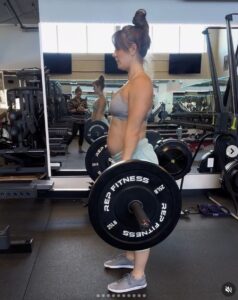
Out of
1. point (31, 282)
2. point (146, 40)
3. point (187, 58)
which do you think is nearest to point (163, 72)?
point (187, 58)

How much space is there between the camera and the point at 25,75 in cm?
384

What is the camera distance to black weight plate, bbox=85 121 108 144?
2.96 metres

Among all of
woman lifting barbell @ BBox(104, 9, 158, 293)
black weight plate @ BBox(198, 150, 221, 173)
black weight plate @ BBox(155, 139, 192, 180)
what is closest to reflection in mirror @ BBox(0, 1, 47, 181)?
black weight plate @ BBox(155, 139, 192, 180)

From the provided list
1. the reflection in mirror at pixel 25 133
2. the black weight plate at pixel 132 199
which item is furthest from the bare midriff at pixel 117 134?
the reflection in mirror at pixel 25 133

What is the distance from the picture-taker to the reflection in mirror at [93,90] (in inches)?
115

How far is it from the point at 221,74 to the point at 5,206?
2.60 meters

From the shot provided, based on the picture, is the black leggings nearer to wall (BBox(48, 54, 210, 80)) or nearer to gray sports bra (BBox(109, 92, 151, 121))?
wall (BBox(48, 54, 210, 80))

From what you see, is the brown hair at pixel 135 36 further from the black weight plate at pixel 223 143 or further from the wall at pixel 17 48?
the wall at pixel 17 48

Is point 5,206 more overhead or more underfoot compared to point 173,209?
more underfoot

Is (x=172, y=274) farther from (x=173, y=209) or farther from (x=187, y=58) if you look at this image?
(x=187, y=58)

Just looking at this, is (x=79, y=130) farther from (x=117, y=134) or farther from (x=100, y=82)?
(x=117, y=134)

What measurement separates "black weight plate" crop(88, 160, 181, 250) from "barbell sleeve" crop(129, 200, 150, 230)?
25 millimetres

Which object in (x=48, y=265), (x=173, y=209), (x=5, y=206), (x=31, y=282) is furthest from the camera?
(x=5, y=206)

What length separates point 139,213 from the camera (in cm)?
108
